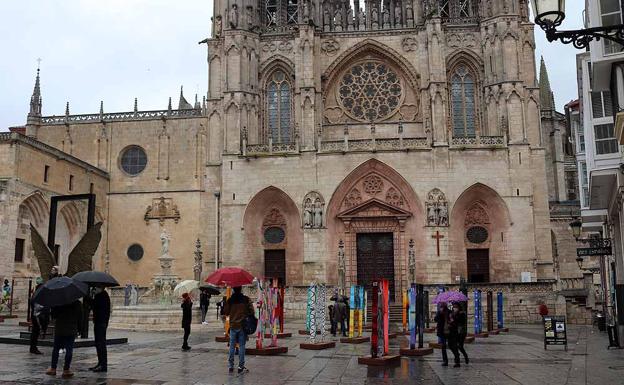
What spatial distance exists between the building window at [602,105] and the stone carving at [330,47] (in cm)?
2055

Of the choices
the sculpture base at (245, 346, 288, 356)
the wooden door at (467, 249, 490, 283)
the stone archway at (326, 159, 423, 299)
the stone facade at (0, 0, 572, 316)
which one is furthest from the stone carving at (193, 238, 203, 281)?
the sculpture base at (245, 346, 288, 356)

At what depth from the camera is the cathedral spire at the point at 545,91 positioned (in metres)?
54.0

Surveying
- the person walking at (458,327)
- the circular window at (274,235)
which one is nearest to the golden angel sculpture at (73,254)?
the person walking at (458,327)

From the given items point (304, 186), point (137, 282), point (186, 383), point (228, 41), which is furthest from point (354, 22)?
point (186, 383)

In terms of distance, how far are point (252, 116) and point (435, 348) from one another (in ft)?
72.3

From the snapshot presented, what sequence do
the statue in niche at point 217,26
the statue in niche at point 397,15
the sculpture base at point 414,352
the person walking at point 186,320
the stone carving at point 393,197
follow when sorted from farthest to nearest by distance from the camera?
the statue in niche at point 217,26 < the statue in niche at point 397,15 < the stone carving at point 393,197 < the person walking at point 186,320 < the sculpture base at point 414,352

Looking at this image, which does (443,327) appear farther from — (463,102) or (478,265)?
(463,102)

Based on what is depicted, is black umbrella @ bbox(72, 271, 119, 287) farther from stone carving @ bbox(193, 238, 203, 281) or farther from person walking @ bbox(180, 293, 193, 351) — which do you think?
stone carving @ bbox(193, 238, 203, 281)

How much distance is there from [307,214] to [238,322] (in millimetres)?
21712

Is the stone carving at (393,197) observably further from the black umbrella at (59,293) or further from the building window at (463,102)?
the black umbrella at (59,293)

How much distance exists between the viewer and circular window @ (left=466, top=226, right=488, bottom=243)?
33.4 m

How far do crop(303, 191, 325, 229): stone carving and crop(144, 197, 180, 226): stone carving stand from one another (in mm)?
9051

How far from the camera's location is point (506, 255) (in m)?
32.5

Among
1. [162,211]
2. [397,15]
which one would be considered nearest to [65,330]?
[162,211]
